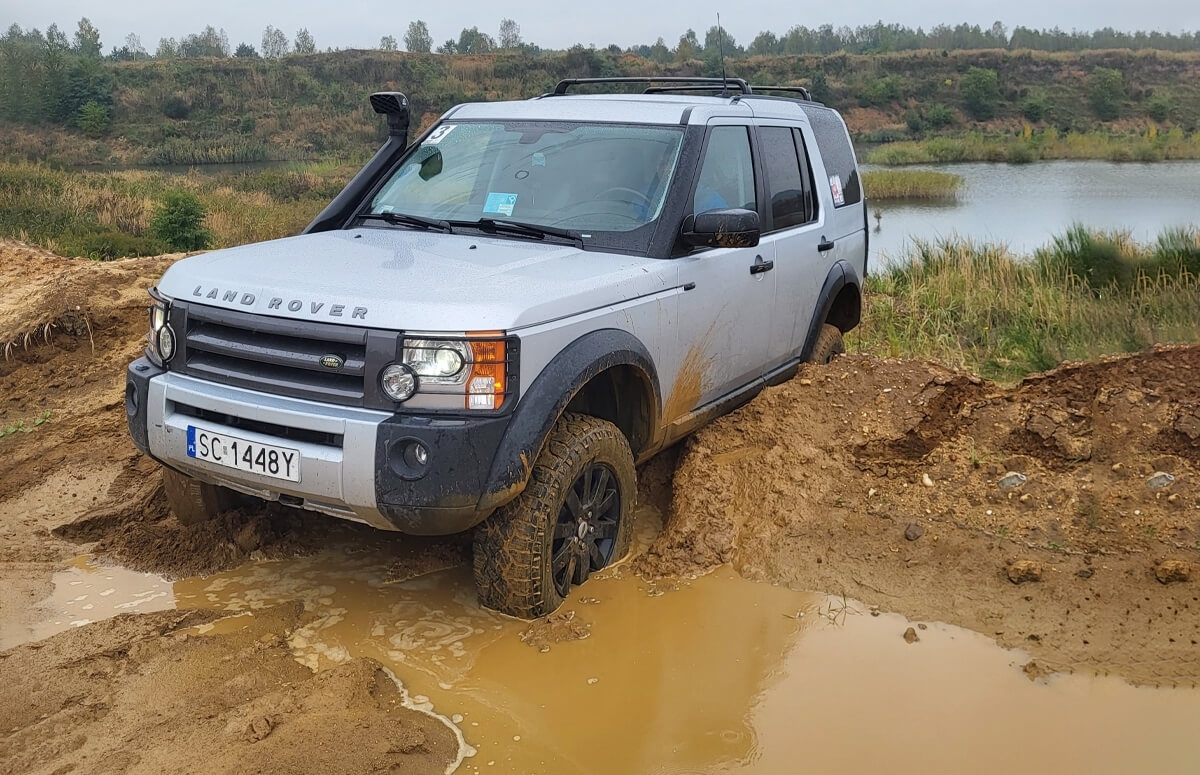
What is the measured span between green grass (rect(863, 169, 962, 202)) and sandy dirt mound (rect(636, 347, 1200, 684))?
81.0 ft

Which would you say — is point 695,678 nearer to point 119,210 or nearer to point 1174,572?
point 1174,572

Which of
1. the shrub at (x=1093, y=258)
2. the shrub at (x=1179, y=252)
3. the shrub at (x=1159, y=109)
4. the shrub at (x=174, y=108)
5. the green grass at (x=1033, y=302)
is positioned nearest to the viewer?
Answer: the green grass at (x=1033, y=302)

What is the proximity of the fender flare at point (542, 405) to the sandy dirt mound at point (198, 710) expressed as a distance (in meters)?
0.77

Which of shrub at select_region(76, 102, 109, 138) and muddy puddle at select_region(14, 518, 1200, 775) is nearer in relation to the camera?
muddy puddle at select_region(14, 518, 1200, 775)

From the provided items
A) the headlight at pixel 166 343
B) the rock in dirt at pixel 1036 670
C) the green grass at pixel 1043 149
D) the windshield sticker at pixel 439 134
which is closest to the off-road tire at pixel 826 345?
the windshield sticker at pixel 439 134

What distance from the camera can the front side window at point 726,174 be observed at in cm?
475

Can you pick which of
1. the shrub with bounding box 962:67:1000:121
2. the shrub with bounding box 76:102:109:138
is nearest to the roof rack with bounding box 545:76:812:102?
the shrub with bounding box 76:102:109:138

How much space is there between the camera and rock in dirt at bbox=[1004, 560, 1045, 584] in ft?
13.7

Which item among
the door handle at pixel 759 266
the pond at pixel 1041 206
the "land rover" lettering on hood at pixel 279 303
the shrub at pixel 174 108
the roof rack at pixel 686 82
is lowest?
the pond at pixel 1041 206

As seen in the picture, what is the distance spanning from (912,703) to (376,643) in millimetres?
1911

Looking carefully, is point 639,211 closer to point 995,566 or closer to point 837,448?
point 837,448

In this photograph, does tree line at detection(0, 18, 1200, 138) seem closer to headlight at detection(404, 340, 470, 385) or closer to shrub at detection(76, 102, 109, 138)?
shrub at detection(76, 102, 109, 138)

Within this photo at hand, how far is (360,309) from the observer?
3.42 metres

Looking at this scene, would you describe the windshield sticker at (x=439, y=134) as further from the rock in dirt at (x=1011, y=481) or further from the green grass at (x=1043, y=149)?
the green grass at (x=1043, y=149)
